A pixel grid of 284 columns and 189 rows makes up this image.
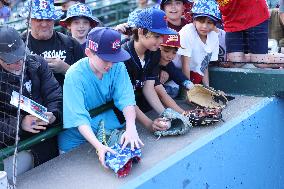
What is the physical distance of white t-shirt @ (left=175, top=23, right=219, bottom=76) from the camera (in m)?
4.33

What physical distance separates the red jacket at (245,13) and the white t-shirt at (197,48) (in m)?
0.29

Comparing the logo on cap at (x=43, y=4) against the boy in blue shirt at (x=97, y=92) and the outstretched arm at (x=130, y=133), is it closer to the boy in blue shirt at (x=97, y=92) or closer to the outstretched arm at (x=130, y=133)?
the boy in blue shirt at (x=97, y=92)

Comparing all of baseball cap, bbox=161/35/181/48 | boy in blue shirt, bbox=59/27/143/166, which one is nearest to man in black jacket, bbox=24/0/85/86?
boy in blue shirt, bbox=59/27/143/166

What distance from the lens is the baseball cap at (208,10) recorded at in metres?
4.27

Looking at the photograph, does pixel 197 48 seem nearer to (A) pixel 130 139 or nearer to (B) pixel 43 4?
(B) pixel 43 4

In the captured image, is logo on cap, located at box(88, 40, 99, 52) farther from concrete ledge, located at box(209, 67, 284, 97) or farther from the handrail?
concrete ledge, located at box(209, 67, 284, 97)

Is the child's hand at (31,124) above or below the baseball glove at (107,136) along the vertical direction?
above

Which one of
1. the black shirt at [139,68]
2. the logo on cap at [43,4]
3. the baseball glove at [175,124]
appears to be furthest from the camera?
the logo on cap at [43,4]

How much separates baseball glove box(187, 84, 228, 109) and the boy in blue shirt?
920 millimetres

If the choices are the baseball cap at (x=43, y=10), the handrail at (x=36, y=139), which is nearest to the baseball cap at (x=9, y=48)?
the handrail at (x=36, y=139)

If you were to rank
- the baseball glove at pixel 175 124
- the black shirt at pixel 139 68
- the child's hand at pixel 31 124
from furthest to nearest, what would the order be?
the black shirt at pixel 139 68 < the baseball glove at pixel 175 124 < the child's hand at pixel 31 124

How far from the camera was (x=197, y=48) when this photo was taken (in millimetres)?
4383

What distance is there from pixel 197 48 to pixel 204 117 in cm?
95

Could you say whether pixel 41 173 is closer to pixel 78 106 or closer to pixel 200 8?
pixel 78 106
